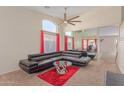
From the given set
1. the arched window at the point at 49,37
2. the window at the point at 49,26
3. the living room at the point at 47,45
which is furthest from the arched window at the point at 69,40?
the window at the point at 49,26

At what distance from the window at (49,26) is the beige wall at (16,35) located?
1.60ft

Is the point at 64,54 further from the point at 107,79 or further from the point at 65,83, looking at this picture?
the point at 107,79

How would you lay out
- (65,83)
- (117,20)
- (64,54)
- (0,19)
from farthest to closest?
(64,54) → (117,20) → (0,19) → (65,83)

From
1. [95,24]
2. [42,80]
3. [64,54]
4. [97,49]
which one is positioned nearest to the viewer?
[42,80]

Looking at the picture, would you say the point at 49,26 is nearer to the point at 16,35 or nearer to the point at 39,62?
the point at 16,35

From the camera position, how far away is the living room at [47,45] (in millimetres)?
3304

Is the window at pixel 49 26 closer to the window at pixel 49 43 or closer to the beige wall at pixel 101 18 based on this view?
the window at pixel 49 43

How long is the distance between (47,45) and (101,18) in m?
3.59

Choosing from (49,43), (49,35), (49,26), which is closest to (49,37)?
(49,35)

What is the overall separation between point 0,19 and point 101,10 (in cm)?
489

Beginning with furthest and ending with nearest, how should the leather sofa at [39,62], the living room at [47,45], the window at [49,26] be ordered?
the window at [49,26] < the leather sofa at [39,62] < the living room at [47,45]

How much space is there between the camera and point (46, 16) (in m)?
5.62

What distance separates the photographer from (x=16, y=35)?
411 centimetres
